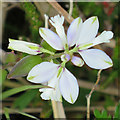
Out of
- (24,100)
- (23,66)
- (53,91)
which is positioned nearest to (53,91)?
(53,91)

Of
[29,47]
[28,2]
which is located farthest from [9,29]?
[29,47]

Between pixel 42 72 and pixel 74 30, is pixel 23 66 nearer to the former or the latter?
pixel 42 72

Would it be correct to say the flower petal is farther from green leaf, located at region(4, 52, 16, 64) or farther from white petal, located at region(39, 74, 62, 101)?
green leaf, located at region(4, 52, 16, 64)

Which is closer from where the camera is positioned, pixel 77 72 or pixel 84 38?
pixel 84 38

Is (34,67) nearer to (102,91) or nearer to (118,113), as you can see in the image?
(118,113)

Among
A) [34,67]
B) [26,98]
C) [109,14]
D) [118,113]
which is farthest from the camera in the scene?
[109,14]

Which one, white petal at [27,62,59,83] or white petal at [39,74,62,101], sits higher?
white petal at [27,62,59,83]

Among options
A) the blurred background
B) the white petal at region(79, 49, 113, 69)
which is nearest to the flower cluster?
the white petal at region(79, 49, 113, 69)
